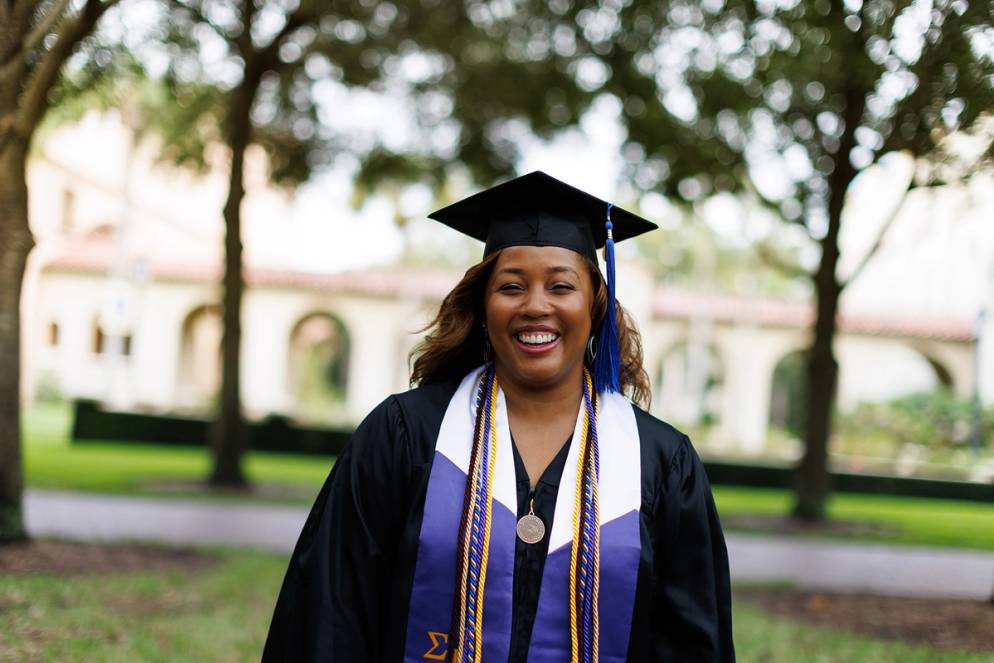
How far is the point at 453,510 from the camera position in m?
2.12

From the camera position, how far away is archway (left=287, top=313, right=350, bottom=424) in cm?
2522

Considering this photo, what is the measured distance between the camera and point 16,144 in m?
5.95

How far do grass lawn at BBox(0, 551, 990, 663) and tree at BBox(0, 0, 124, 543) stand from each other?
0.98 metres

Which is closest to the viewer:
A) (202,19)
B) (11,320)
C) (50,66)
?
(50,66)

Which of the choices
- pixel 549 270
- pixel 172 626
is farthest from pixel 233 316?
pixel 549 270

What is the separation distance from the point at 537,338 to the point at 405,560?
0.58 metres

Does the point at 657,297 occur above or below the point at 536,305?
above

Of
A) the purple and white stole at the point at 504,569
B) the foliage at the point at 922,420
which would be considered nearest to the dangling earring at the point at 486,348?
the purple and white stole at the point at 504,569

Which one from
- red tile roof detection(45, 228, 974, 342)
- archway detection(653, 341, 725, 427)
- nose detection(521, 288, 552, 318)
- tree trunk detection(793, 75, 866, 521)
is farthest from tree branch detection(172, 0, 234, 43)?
archway detection(653, 341, 725, 427)

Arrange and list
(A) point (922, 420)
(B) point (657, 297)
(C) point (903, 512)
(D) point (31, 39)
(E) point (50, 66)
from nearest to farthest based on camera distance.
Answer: (D) point (31, 39), (E) point (50, 66), (C) point (903, 512), (A) point (922, 420), (B) point (657, 297)

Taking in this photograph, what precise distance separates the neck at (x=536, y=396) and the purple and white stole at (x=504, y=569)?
18cm

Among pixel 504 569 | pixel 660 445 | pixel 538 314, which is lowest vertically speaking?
pixel 504 569

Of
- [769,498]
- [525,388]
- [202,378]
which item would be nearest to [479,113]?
[769,498]

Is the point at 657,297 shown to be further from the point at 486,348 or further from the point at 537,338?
the point at 537,338
